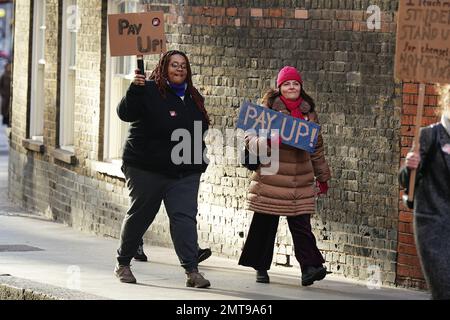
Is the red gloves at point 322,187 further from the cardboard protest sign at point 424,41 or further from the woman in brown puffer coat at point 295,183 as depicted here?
the cardboard protest sign at point 424,41

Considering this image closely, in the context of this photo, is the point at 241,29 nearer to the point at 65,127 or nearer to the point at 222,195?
the point at 222,195

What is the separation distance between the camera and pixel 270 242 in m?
11.3

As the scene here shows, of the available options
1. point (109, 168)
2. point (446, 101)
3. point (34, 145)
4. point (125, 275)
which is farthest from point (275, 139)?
point (34, 145)

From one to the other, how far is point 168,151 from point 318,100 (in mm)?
1933

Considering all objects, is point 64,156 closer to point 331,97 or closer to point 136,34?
point 331,97

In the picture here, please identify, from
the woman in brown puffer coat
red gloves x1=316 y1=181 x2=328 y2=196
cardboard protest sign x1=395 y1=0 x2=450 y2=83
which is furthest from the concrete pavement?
cardboard protest sign x1=395 y1=0 x2=450 y2=83

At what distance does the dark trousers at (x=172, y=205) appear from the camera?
10.7 meters

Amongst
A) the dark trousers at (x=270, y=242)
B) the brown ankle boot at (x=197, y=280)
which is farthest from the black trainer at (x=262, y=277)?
the brown ankle boot at (x=197, y=280)

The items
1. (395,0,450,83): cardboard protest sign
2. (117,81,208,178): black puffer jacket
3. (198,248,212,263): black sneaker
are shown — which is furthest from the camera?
(198,248,212,263): black sneaker

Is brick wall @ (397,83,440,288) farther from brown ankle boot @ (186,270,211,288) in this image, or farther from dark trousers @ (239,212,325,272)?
brown ankle boot @ (186,270,211,288)

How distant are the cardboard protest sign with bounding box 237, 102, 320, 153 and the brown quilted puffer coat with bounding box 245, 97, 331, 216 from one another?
112 mm

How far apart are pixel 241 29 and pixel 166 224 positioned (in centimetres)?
229

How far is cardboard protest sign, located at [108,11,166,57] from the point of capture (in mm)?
11164

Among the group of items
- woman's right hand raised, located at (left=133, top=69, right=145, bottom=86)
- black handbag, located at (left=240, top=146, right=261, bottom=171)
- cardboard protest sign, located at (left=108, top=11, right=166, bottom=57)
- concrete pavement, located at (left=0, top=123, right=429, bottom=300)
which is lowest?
concrete pavement, located at (left=0, top=123, right=429, bottom=300)
